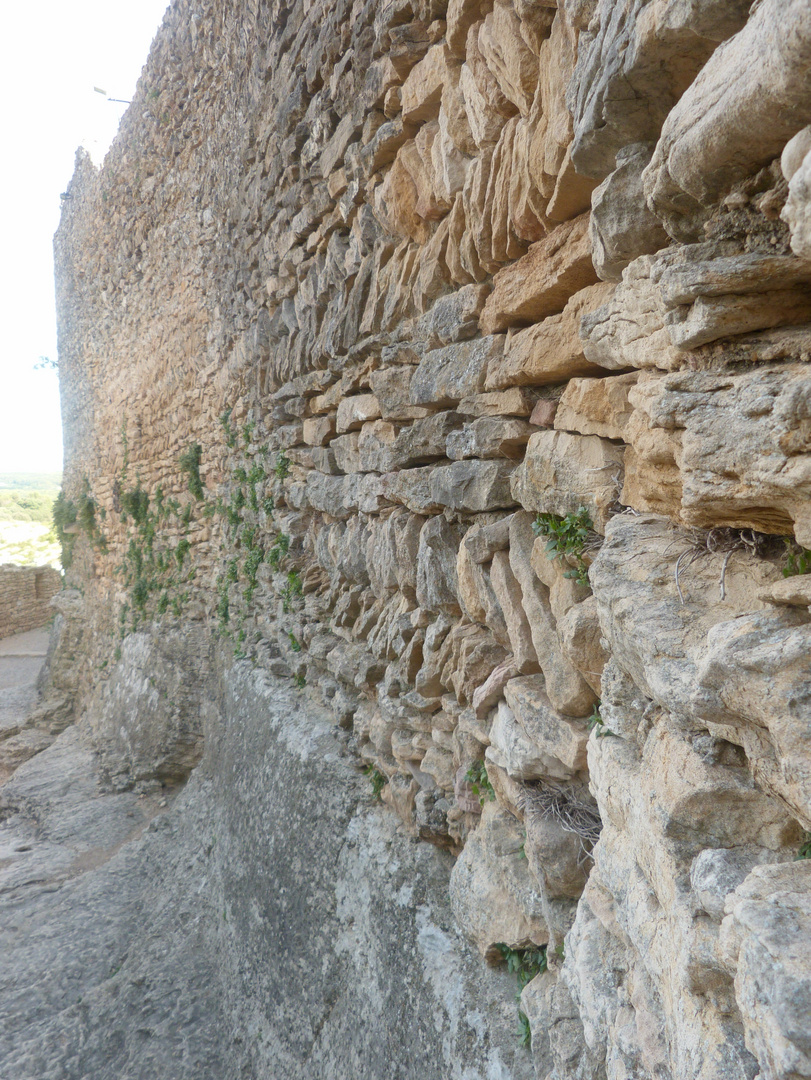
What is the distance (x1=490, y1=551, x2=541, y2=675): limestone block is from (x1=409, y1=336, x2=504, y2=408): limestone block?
0.65m

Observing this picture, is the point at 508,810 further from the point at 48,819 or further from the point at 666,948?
the point at 48,819

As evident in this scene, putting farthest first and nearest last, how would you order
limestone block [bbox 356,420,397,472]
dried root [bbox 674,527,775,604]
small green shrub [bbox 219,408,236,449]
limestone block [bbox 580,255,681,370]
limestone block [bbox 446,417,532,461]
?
1. small green shrub [bbox 219,408,236,449]
2. limestone block [bbox 356,420,397,472]
3. limestone block [bbox 446,417,532,461]
4. limestone block [bbox 580,255,681,370]
5. dried root [bbox 674,527,775,604]

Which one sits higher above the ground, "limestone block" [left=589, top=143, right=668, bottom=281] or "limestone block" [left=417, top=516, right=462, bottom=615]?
"limestone block" [left=589, top=143, right=668, bottom=281]

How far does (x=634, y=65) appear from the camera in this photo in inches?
52.6

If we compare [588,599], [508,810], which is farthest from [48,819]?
[588,599]

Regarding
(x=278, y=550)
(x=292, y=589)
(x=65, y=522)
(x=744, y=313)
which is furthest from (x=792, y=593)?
(x=65, y=522)

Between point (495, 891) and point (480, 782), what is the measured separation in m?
0.37

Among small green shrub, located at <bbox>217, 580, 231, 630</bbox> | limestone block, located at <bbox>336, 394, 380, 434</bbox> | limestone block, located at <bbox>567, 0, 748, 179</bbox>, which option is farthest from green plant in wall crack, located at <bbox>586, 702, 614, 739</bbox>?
small green shrub, located at <bbox>217, 580, 231, 630</bbox>

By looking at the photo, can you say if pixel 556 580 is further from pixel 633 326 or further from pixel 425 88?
pixel 425 88

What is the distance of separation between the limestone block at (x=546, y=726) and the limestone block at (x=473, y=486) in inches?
24.1

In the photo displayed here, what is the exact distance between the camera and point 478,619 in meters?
2.46

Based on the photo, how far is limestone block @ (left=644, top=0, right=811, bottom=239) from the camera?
98cm

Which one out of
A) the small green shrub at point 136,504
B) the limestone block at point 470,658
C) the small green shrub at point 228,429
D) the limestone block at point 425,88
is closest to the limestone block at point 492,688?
the limestone block at point 470,658

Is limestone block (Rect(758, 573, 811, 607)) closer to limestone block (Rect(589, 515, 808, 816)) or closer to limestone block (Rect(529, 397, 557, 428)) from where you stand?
limestone block (Rect(589, 515, 808, 816))
